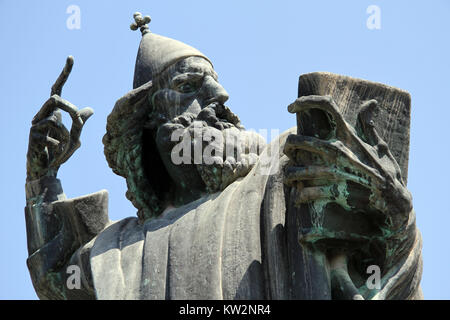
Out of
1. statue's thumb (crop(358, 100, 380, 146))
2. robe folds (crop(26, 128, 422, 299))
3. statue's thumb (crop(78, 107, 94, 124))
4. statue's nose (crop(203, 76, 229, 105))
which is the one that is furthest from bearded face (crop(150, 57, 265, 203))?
statue's thumb (crop(358, 100, 380, 146))

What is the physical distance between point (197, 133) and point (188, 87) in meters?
0.57

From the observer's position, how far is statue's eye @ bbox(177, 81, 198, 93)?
463 inches

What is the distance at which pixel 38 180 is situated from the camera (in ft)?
40.0

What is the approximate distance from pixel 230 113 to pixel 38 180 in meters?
1.84

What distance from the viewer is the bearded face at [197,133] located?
445 inches

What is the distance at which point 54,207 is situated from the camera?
12.0m

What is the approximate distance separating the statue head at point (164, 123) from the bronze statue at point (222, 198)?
0.01 m

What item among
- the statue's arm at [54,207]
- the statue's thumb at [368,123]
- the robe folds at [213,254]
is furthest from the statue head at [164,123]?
the statue's thumb at [368,123]

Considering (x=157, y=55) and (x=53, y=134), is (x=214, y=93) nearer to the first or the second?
(x=157, y=55)

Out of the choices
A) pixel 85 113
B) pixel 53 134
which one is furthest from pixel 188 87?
pixel 53 134

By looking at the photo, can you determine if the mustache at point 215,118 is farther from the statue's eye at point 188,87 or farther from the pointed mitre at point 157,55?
the pointed mitre at point 157,55

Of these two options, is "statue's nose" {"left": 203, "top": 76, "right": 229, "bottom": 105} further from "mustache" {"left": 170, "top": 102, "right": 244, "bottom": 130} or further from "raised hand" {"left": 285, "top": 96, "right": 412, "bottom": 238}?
"raised hand" {"left": 285, "top": 96, "right": 412, "bottom": 238}

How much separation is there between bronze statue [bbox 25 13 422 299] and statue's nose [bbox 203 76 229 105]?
0.01 m
